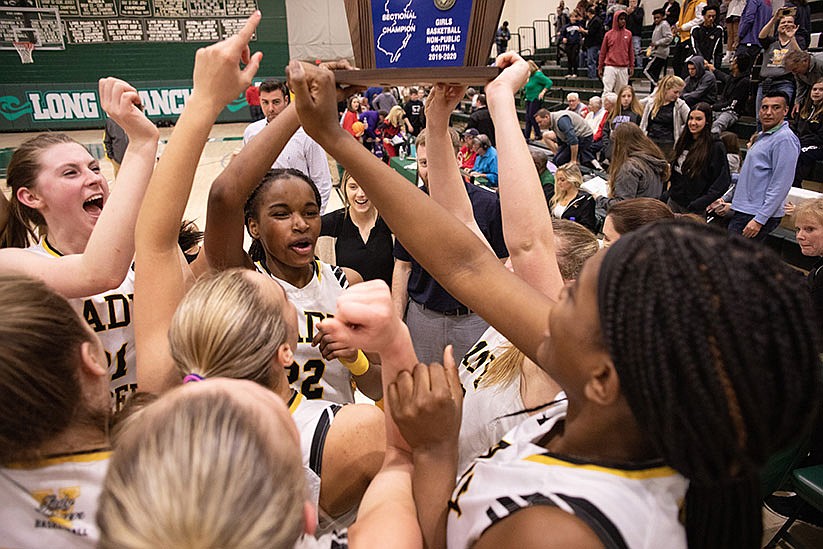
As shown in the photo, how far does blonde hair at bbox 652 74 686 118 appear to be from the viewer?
6652 mm

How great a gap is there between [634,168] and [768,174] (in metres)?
0.99

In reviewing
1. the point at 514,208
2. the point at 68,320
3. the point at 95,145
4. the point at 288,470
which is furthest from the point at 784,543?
the point at 95,145

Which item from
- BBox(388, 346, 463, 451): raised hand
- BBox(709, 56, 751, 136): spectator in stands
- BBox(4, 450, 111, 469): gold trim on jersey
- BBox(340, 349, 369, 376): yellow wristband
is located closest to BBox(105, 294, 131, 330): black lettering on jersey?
BBox(340, 349, 369, 376): yellow wristband

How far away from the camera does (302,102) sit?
1073mm

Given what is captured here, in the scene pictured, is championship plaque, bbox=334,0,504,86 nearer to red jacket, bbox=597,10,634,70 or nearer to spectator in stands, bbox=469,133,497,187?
spectator in stands, bbox=469,133,497,187

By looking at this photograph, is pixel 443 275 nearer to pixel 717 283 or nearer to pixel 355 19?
pixel 717 283

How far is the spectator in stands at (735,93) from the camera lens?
7.46 metres

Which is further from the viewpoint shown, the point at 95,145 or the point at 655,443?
the point at 95,145

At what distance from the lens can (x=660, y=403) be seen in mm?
708

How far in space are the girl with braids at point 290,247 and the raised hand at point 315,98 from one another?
330mm

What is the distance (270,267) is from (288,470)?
1232 millimetres

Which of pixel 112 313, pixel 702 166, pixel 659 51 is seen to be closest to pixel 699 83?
pixel 659 51

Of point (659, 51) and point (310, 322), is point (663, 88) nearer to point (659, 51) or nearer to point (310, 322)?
point (659, 51)

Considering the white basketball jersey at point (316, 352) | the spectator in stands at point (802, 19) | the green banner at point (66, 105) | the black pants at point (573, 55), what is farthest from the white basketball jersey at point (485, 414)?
the green banner at point (66, 105)
